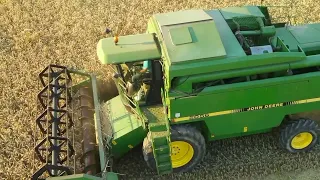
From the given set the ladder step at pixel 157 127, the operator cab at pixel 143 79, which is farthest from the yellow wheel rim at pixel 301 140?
the operator cab at pixel 143 79

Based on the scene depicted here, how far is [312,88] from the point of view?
5.75m

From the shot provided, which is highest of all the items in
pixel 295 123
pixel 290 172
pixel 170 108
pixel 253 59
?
pixel 253 59

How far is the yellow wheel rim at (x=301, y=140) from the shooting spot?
20.5 ft

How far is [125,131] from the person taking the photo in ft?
19.5

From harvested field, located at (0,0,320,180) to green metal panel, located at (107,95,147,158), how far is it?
1.46 feet

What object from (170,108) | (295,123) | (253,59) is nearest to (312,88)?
(295,123)

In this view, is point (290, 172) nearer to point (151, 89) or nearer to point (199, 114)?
point (199, 114)

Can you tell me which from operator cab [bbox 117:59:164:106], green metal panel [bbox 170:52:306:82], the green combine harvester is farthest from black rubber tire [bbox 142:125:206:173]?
green metal panel [bbox 170:52:306:82]

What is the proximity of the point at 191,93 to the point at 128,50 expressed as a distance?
37.8 inches

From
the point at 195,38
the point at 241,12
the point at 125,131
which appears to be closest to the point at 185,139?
the point at 125,131

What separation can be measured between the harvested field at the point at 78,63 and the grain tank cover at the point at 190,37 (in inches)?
71.2

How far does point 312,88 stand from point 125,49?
247 centimetres

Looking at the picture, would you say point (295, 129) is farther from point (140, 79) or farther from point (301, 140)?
point (140, 79)

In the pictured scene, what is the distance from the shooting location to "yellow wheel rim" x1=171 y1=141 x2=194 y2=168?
5910 mm
